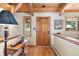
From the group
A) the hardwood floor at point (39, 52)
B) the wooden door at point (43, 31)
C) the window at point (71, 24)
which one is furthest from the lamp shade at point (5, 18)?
the wooden door at point (43, 31)

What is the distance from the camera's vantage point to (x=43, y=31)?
34.3ft

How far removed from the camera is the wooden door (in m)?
10.4

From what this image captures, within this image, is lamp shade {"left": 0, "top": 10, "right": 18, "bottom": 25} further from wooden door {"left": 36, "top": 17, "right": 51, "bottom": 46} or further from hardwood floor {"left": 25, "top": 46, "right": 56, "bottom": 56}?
wooden door {"left": 36, "top": 17, "right": 51, "bottom": 46}

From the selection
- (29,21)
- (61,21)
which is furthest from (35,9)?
(61,21)

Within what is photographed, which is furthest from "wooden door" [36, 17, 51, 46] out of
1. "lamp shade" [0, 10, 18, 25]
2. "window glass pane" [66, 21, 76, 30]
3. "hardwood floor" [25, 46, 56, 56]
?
"lamp shade" [0, 10, 18, 25]

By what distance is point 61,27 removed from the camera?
1002cm

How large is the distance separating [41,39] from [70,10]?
2648 millimetres

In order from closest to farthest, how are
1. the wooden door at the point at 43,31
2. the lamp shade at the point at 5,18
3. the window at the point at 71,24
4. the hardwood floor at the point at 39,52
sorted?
the lamp shade at the point at 5,18 < the hardwood floor at the point at 39,52 < the window at the point at 71,24 < the wooden door at the point at 43,31

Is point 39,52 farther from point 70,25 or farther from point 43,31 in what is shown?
point 70,25

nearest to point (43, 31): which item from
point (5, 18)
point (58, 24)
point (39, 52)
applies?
point (58, 24)

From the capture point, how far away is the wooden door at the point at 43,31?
10.4 metres

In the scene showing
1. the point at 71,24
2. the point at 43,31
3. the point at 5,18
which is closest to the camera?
the point at 5,18

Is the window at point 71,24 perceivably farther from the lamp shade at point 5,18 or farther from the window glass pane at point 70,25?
the lamp shade at point 5,18

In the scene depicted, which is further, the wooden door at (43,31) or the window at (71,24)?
the wooden door at (43,31)
